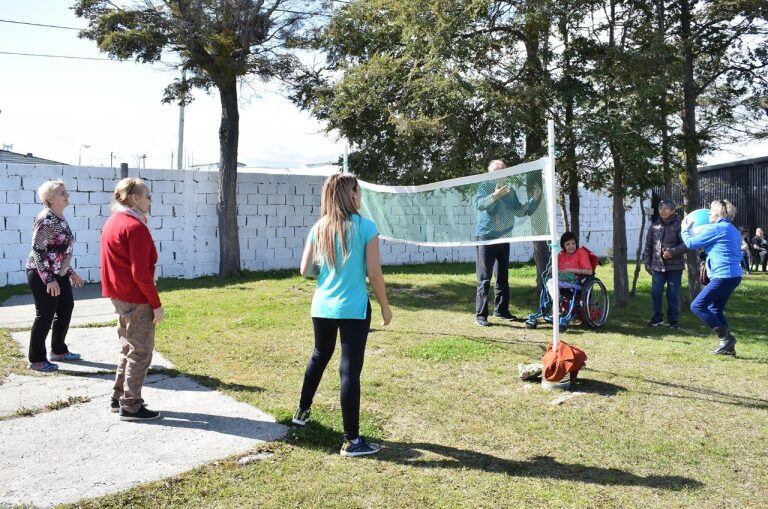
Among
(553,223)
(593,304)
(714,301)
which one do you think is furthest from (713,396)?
(593,304)

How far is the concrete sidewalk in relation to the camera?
406 centimetres

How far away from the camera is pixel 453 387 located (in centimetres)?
623

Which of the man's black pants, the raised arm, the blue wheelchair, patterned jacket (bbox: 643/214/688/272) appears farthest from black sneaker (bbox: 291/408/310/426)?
patterned jacket (bbox: 643/214/688/272)

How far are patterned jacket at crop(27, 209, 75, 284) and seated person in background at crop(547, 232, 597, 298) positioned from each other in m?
5.69

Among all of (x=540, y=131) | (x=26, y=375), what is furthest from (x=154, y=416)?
(x=540, y=131)

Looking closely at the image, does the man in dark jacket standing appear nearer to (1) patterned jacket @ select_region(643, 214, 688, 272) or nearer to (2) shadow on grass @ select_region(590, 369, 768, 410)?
(1) patterned jacket @ select_region(643, 214, 688, 272)

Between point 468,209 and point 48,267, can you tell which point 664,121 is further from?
point 48,267

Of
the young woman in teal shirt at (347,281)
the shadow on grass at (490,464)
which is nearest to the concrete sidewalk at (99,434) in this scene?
the shadow on grass at (490,464)

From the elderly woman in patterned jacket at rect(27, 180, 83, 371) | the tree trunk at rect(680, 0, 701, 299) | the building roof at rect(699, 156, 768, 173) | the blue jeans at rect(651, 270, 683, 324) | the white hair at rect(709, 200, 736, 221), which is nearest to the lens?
the elderly woman in patterned jacket at rect(27, 180, 83, 371)

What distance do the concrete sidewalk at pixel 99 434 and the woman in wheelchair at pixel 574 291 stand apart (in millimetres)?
4860

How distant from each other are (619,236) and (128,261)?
7.83 m

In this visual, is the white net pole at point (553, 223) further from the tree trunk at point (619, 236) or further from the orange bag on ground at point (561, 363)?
the tree trunk at point (619, 236)

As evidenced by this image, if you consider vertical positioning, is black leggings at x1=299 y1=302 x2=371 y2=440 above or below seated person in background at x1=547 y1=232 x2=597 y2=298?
below

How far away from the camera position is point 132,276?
16.2ft
